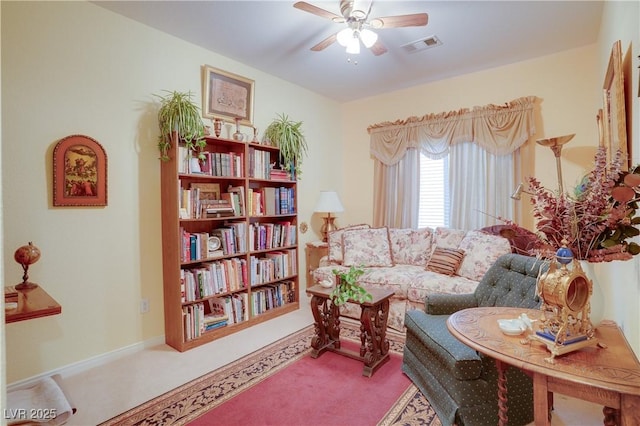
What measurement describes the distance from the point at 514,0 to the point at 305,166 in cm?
279

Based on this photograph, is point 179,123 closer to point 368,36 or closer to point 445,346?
point 368,36

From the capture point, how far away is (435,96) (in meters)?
4.35

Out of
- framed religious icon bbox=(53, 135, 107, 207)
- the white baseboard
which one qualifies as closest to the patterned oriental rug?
the white baseboard

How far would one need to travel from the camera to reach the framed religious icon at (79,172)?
249 cm

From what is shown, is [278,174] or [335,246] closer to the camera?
[278,174]

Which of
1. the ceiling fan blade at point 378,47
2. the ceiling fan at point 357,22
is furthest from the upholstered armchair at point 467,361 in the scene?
the ceiling fan blade at point 378,47

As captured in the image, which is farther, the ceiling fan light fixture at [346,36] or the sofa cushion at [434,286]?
the sofa cushion at [434,286]

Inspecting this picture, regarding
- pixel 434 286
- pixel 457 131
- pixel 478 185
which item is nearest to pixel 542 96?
pixel 457 131

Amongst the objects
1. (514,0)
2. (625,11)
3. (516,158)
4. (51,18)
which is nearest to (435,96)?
(516,158)

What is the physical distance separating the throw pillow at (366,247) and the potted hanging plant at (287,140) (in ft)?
3.40

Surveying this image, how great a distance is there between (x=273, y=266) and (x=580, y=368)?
303cm

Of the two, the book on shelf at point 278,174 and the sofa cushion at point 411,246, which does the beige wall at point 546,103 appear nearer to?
the sofa cushion at point 411,246

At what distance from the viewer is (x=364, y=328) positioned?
2.62 m

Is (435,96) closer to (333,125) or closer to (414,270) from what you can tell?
(333,125)
